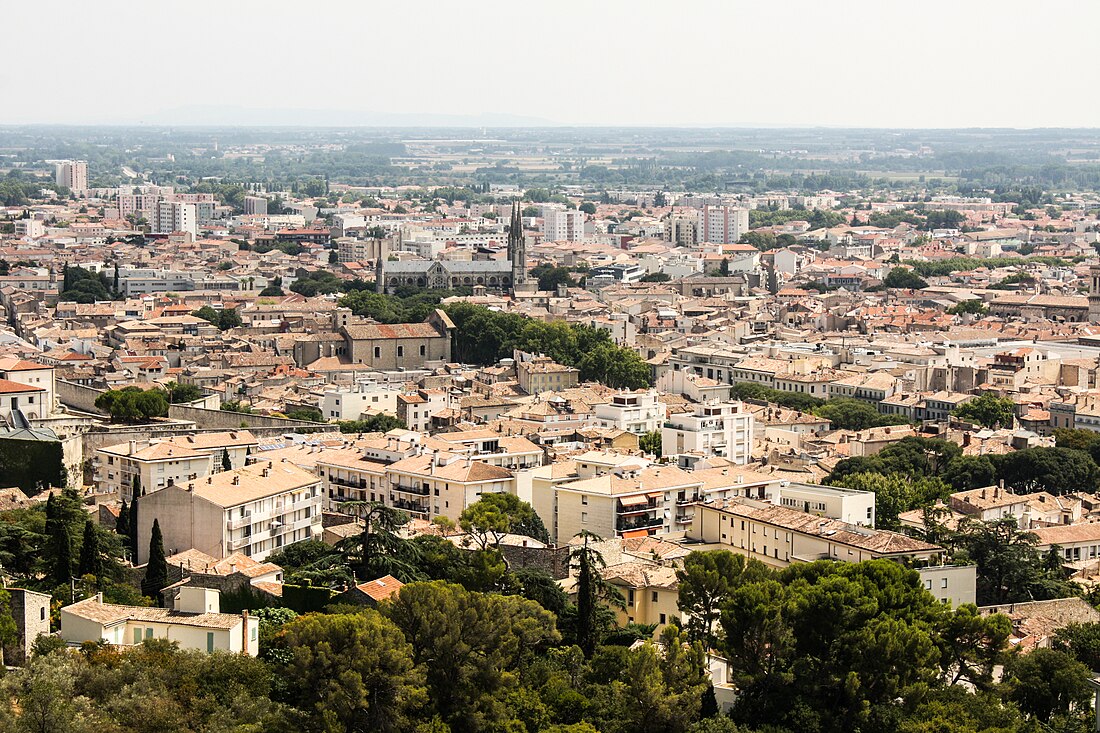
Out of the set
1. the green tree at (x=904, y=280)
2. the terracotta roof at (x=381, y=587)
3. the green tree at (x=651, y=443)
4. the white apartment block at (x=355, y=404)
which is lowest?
the green tree at (x=904, y=280)

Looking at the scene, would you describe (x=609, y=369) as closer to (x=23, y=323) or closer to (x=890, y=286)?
(x=23, y=323)

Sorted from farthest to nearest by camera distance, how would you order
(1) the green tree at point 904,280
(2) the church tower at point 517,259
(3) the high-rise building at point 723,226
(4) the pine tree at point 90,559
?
1. (3) the high-rise building at point 723,226
2. (1) the green tree at point 904,280
3. (2) the church tower at point 517,259
4. (4) the pine tree at point 90,559

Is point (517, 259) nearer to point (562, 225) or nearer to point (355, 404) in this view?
point (355, 404)

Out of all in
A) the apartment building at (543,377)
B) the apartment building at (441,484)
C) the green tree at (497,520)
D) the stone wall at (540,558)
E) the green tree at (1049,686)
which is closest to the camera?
the green tree at (1049,686)

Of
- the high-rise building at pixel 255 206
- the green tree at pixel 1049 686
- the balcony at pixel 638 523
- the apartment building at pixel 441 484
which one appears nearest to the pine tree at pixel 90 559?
the apartment building at pixel 441 484

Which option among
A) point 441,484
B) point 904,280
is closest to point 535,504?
point 441,484

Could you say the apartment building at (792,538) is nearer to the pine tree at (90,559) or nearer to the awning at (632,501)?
the awning at (632,501)

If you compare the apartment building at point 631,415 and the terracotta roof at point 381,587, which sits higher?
the terracotta roof at point 381,587

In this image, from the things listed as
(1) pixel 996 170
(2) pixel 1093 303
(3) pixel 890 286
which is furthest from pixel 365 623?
(1) pixel 996 170
